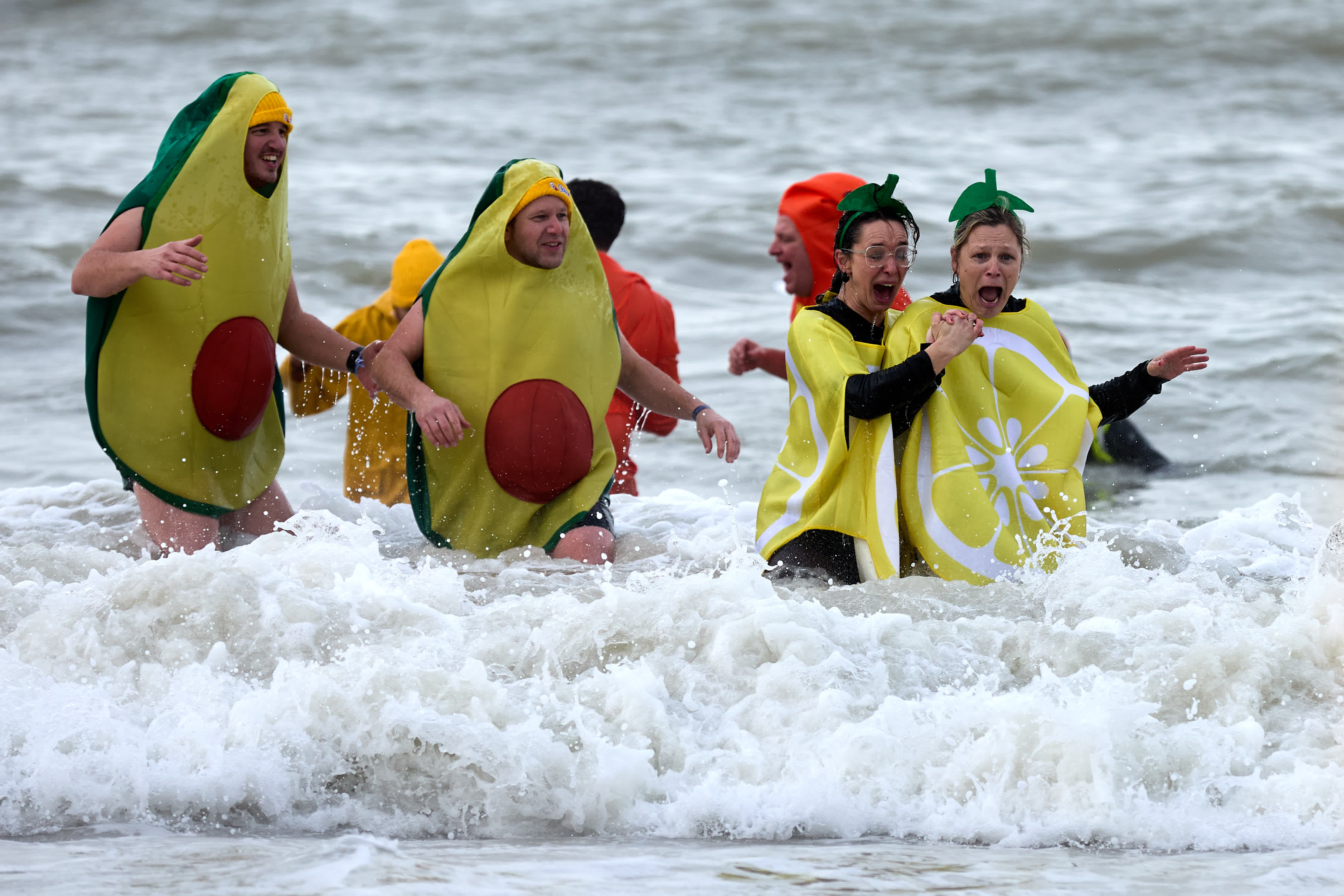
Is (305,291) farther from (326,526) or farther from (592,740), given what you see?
(592,740)

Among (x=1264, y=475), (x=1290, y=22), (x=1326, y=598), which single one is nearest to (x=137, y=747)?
(x=1326, y=598)

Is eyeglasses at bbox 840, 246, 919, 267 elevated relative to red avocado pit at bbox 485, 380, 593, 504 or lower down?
elevated

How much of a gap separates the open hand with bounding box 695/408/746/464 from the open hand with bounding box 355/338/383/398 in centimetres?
107

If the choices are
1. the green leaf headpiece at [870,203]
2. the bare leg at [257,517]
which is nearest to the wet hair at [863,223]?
the green leaf headpiece at [870,203]

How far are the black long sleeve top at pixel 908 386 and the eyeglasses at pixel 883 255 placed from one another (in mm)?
149

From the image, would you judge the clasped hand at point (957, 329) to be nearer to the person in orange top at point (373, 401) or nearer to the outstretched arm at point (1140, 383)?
the outstretched arm at point (1140, 383)

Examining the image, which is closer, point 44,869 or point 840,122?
point 44,869

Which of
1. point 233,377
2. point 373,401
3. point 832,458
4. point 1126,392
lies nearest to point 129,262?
point 233,377

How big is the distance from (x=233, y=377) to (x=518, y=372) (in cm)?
90

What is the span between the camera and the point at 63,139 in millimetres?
18531

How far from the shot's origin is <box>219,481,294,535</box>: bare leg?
5012 mm

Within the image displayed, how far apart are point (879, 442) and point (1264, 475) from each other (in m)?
4.45

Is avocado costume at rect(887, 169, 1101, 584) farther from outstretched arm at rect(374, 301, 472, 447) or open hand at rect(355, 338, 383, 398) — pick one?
open hand at rect(355, 338, 383, 398)

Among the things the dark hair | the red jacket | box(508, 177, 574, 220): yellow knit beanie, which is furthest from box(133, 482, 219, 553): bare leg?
the dark hair
